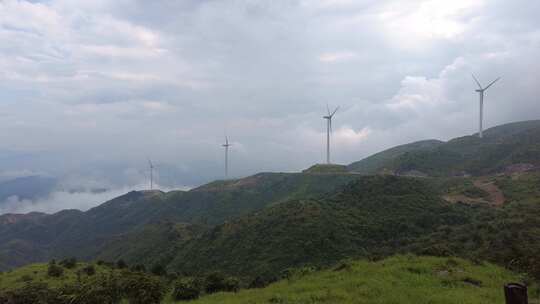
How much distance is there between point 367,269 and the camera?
77.7 ft

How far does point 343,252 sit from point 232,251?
22.6 meters

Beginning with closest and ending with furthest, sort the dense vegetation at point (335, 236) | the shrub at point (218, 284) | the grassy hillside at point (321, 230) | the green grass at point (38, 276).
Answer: the shrub at point (218, 284)
the dense vegetation at point (335, 236)
the green grass at point (38, 276)
the grassy hillside at point (321, 230)

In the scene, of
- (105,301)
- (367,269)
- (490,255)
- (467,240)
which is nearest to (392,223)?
(467,240)

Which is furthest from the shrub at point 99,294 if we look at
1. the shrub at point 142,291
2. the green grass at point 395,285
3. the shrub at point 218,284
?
the green grass at point 395,285

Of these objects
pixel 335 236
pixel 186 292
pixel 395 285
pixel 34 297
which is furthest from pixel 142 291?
pixel 335 236

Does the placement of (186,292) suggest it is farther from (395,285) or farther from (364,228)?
(364,228)

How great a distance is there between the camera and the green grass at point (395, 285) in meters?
18.0

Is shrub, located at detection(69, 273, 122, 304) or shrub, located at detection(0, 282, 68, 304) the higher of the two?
shrub, located at detection(69, 273, 122, 304)

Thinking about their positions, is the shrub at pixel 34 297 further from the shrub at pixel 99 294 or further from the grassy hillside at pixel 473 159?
the grassy hillside at pixel 473 159

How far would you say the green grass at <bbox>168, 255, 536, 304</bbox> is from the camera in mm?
18031

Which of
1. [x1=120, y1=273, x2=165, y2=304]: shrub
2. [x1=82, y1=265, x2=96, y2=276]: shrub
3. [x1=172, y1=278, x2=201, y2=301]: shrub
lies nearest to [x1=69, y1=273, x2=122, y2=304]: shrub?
[x1=120, y1=273, x2=165, y2=304]: shrub

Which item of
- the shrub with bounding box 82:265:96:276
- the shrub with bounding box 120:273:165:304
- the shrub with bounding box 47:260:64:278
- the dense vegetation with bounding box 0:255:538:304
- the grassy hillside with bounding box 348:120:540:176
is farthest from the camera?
the grassy hillside with bounding box 348:120:540:176

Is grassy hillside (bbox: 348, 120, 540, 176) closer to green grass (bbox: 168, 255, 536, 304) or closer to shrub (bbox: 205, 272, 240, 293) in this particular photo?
green grass (bbox: 168, 255, 536, 304)

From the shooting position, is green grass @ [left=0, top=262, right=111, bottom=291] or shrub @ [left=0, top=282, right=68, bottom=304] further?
green grass @ [left=0, top=262, right=111, bottom=291]
